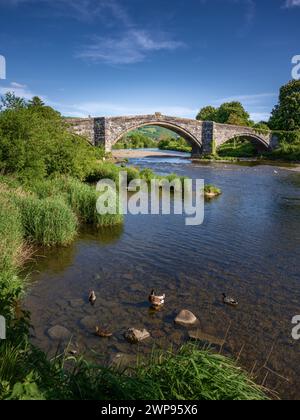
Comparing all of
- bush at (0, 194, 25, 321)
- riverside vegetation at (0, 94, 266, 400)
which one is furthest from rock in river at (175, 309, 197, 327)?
bush at (0, 194, 25, 321)

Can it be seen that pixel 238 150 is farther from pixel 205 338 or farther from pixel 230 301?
pixel 205 338

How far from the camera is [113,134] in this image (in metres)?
57.7

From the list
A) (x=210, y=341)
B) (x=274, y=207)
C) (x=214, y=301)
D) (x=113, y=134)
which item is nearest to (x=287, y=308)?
(x=214, y=301)

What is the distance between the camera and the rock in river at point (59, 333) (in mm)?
8398

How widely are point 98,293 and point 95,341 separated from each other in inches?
100

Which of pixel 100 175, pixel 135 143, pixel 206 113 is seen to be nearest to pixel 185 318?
pixel 100 175

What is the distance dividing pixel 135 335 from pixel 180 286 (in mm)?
3408

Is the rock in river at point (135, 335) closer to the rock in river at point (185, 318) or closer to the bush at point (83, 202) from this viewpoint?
the rock in river at point (185, 318)

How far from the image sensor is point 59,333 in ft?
28.1

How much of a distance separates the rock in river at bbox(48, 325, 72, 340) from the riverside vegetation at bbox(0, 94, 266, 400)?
970 mm

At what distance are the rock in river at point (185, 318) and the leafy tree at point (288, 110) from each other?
8827 cm

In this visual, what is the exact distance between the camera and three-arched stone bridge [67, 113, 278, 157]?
56.2m

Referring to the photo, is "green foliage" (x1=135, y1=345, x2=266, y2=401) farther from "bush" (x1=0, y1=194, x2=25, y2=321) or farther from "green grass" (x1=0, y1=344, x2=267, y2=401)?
"bush" (x1=0, y1=194, x2=25, y2=321)

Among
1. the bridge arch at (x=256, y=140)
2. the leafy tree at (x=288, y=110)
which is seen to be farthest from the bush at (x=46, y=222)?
the leafy tree at (x=288, y=110)
